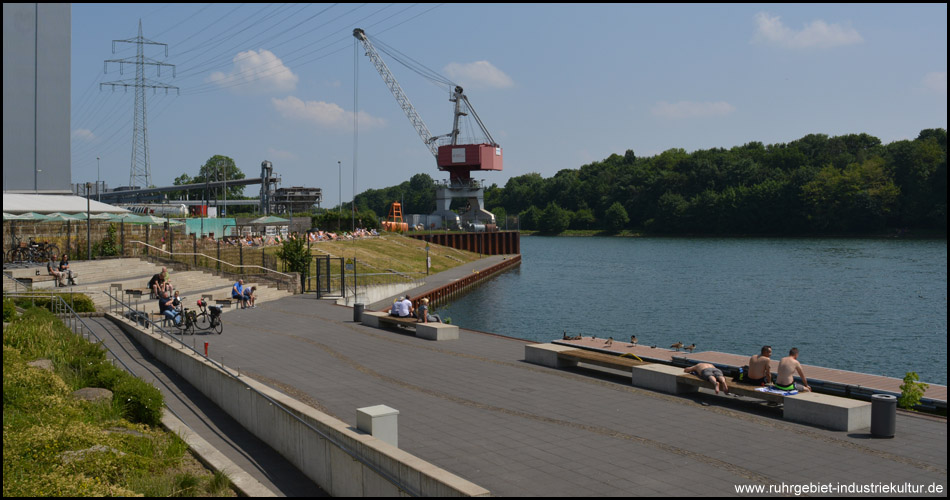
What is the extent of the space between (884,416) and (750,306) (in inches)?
1402

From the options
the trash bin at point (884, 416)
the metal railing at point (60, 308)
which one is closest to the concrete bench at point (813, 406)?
the trash bin at point (884, 416)

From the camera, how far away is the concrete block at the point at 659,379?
14.2 m

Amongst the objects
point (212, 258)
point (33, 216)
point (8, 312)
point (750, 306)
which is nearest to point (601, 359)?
point (8, 312)

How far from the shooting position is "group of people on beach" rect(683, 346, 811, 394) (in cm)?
1267

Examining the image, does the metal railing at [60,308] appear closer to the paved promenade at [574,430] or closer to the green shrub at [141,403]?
the paved promenade at [574,430]

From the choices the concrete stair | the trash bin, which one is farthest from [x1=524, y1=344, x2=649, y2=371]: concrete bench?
the concrete stair

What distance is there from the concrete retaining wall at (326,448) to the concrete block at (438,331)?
6.87 meters

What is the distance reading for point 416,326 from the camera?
22.1 meters

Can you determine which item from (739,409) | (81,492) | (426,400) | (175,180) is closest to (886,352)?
(739,409)

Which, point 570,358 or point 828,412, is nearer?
point 828,412

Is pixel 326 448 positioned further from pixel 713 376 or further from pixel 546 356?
pixel 546 356

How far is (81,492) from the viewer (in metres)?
9.15

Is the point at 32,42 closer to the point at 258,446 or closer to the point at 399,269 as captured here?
the point at 399,269

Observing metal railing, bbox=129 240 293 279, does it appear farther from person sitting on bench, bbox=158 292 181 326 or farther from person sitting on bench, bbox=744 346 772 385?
person sitting on bench, bbox=744 346 772 385
